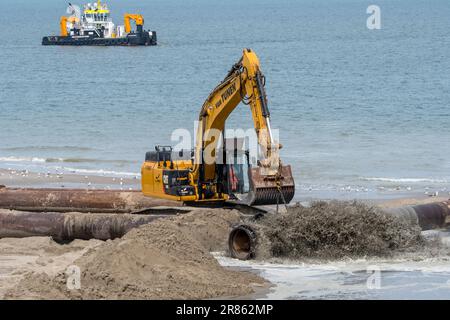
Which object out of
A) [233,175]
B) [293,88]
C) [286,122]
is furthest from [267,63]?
[233,175]

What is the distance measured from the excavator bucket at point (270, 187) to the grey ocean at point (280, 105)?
25.2 feet

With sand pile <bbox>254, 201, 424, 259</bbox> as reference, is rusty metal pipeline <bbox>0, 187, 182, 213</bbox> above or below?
above

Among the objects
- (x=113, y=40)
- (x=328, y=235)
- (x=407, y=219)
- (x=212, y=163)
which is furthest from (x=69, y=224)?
(x=113, y=40)

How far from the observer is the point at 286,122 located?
44.8 metres

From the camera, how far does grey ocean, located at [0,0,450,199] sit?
32969 mm

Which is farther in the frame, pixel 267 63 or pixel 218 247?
pixel 267 63

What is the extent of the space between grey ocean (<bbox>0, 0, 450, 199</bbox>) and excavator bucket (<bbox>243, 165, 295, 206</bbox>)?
7683 millimetres

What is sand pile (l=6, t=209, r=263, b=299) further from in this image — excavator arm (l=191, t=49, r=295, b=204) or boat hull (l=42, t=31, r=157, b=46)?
boat hull (l=42, t=31, r=157, b=46)

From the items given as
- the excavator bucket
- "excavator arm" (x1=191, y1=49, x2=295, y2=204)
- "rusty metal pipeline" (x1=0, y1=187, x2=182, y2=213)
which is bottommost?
"rusty metal pipeline" (x1=0, y1=187, x2=182, y2=213)

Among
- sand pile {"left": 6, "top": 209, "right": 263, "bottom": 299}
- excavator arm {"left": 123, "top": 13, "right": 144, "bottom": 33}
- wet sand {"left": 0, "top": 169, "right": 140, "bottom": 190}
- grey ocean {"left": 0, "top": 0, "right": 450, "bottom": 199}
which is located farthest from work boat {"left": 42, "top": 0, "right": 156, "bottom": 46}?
sand pile {"left": 6, "top": 209, "right": 263, "bottom": 299}

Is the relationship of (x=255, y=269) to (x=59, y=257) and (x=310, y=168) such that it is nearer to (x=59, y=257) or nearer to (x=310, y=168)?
(x=59, y=257)

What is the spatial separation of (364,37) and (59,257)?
10227 cm

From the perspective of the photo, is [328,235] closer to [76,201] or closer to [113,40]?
[76,201]

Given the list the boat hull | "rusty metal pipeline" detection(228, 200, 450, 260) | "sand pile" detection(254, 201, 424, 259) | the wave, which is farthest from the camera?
the boat hull
